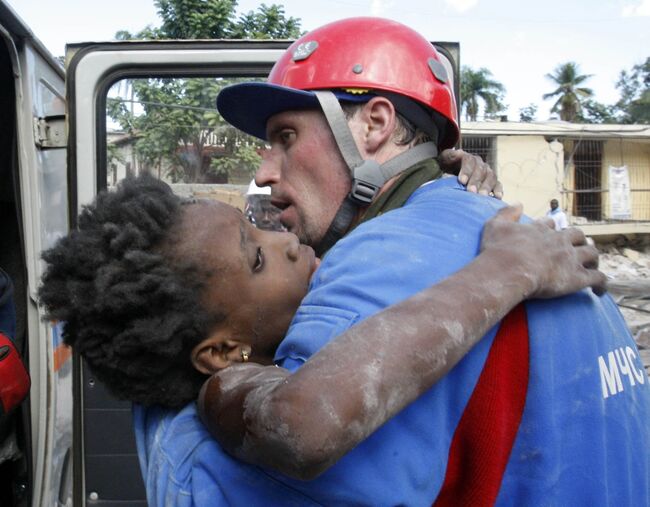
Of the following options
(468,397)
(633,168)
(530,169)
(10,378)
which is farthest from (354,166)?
(633,168)

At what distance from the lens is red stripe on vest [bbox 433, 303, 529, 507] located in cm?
114

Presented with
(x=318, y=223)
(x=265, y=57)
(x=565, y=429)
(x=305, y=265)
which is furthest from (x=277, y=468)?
(x=265, y=57)

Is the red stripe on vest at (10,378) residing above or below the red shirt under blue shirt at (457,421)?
below

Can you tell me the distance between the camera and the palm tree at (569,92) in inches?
1515

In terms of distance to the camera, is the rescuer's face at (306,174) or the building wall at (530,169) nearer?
the rescuer's face at (306,174)

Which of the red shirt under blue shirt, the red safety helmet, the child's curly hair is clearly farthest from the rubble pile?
the child's curly hair

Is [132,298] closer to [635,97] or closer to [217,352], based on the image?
[217,352]

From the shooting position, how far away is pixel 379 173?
5.36 feet

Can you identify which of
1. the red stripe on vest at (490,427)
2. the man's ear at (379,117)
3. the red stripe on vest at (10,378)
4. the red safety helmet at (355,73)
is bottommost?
the red stripe on vest at (10,378)

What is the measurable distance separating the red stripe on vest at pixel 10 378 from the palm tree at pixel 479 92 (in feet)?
124

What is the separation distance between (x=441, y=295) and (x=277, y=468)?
36cm

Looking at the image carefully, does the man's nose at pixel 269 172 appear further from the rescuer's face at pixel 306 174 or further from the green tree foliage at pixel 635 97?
the green tree foliage at pixel 635 97

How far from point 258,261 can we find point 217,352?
8.2 inches

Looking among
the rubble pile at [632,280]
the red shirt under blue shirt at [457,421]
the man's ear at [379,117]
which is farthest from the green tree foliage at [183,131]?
the rubble pile at [632,280]
